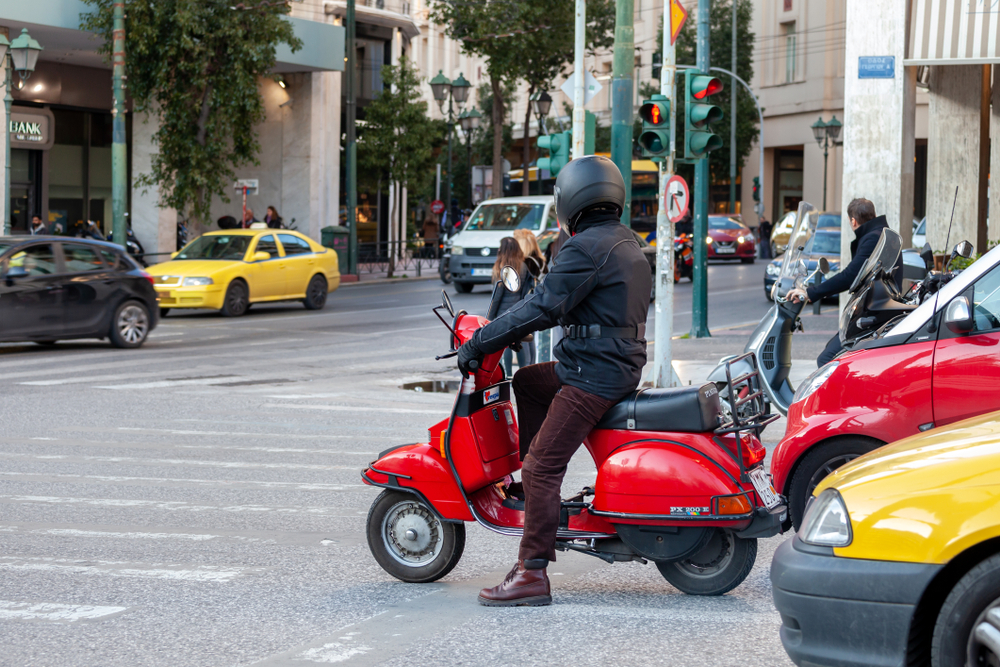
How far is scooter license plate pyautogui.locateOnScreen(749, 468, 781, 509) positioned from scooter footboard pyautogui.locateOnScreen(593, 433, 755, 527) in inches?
3.0

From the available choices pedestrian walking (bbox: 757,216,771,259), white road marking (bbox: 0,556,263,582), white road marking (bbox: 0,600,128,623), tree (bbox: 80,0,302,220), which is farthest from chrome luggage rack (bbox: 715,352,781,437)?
pedestrian walking (bbox: 757,216,771,259)

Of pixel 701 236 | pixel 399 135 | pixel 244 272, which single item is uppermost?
pixel 399 135

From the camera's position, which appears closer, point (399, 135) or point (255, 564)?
point (255, 564)

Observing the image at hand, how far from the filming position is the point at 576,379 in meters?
5.13

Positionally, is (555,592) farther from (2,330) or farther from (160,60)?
(160,60)

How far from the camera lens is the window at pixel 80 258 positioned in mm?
16766

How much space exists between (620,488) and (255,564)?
1.92 meters

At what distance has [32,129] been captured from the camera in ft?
105

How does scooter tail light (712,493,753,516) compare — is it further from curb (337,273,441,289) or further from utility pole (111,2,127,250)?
curb (337,273,441,289)

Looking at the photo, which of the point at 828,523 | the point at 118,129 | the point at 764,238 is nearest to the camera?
the point at 828,523

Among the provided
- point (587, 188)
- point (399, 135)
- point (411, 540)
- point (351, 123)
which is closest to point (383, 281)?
point (351, 123)

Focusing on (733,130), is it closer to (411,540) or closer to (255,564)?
(255,564)

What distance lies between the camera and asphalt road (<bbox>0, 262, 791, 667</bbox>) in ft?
15.6

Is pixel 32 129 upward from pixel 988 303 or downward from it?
upward
